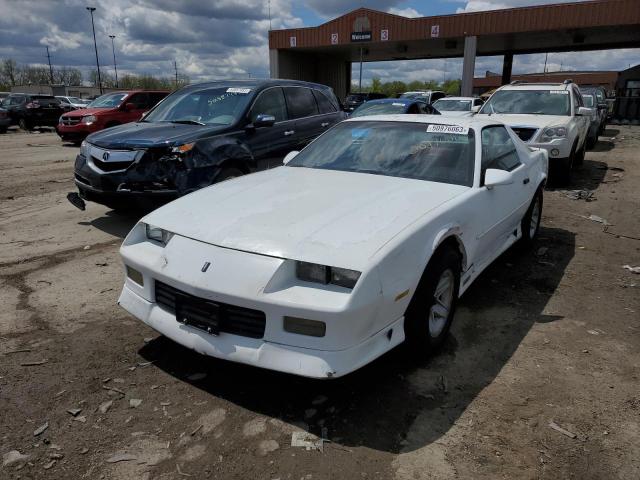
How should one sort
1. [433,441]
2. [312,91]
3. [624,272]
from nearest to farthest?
[433,441] → [624,272] → [312,91]

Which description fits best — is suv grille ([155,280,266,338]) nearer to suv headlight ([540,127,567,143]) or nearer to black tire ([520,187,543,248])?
black tire ([520,187,543,248])

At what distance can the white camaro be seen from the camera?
2488 mm

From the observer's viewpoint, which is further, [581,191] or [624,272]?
[581,191]

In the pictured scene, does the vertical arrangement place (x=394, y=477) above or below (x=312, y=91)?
below

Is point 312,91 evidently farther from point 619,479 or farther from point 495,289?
point 619,479

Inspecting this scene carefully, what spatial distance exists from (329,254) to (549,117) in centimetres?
842

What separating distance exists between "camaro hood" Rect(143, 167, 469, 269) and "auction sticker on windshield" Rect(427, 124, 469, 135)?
2.19 feet

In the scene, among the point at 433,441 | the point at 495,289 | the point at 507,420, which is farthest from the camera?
the point at 495,289

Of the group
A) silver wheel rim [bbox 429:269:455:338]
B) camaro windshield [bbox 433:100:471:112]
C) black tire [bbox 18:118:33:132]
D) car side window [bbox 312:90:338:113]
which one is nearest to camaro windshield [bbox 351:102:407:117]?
car side window [bbox 312:90:338:113]

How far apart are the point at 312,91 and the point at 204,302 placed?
581cm

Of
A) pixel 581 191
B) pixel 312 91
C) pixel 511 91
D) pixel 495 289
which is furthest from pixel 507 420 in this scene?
pixel 511 91

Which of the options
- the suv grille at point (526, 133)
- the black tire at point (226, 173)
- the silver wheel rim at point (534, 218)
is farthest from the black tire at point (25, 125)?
the silver wheel rim at point (534, 218)

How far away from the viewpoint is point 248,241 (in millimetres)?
2725

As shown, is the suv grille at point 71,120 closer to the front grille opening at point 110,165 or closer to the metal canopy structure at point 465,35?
the front grille opening at point 110,165
